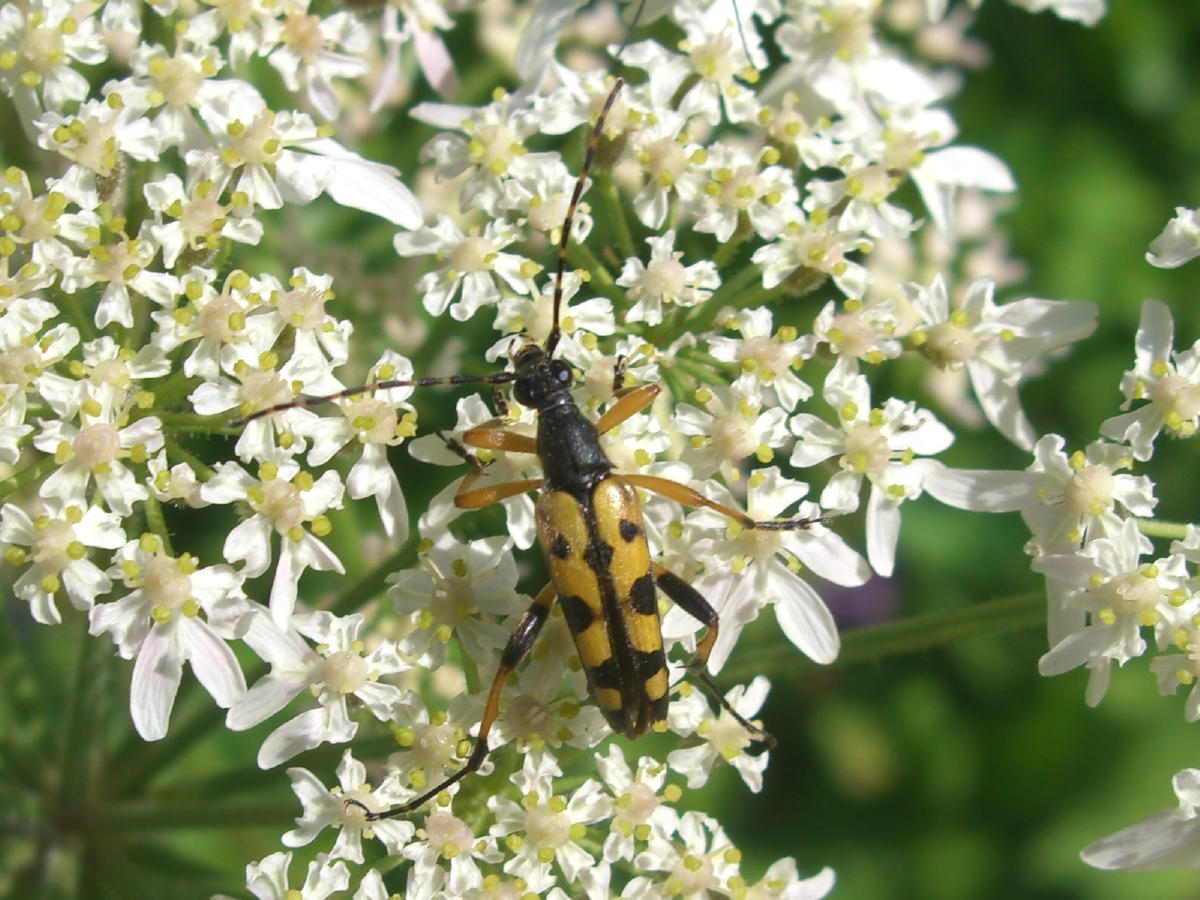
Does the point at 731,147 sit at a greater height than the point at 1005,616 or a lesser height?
greater

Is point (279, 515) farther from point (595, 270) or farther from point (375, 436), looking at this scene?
point (595, 270)

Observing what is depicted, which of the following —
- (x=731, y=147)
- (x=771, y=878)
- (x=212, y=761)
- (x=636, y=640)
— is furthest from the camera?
(x=212, y=761)

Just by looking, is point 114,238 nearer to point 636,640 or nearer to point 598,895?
point 636,640

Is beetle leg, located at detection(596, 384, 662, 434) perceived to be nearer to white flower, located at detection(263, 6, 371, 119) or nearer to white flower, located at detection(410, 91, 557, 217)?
white flower, located at detection(410, 91, 557, 217)

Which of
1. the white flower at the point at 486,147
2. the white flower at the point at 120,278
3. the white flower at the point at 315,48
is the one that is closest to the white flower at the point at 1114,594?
the white flower at the point at 486,147

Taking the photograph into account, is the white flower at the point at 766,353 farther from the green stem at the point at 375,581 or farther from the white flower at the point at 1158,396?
the green stem at the point at 375,581

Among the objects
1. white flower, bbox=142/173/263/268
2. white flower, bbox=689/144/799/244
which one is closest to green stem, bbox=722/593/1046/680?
white flower, bbox=689/144/799/244

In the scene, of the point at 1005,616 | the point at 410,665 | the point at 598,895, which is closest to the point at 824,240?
the point at 1005,616
